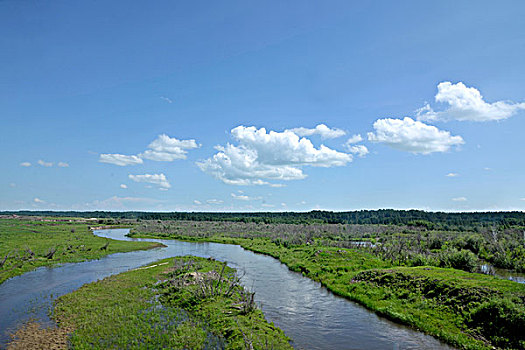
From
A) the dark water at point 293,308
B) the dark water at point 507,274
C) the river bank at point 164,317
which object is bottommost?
the dark water at point 293,308

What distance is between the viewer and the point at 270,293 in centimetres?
2612

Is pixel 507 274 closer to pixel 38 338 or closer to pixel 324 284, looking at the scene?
pixel 324 284

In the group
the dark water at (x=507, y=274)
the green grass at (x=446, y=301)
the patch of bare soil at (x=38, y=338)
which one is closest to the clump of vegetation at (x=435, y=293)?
the green grass at (x=446, y=301)

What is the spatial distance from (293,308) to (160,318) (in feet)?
Answer: 31.2

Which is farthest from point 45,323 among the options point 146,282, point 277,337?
point 277,337

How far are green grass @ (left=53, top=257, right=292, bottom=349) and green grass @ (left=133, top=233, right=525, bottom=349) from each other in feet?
30.2

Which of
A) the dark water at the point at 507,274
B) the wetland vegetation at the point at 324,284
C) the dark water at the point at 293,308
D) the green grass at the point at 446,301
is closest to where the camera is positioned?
the green grass at the point at 446,301

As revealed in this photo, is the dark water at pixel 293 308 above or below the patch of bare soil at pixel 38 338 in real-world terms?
below

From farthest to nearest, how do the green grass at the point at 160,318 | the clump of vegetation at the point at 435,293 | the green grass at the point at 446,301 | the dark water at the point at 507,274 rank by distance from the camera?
the dark water at the point at 507,274 → the clump of vegetation at the point at 435,293 → the green grass at the point at 446,301 → the green grass at the point at 160,318

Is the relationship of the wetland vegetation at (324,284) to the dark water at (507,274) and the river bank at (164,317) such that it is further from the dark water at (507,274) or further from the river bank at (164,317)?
the dark water at (507,274)

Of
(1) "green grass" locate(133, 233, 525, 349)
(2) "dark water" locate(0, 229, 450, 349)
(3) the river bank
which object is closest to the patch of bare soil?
(3) the river bank

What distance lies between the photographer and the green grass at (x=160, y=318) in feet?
50.9

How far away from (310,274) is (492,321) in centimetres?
1822

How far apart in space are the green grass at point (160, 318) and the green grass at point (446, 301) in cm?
921
